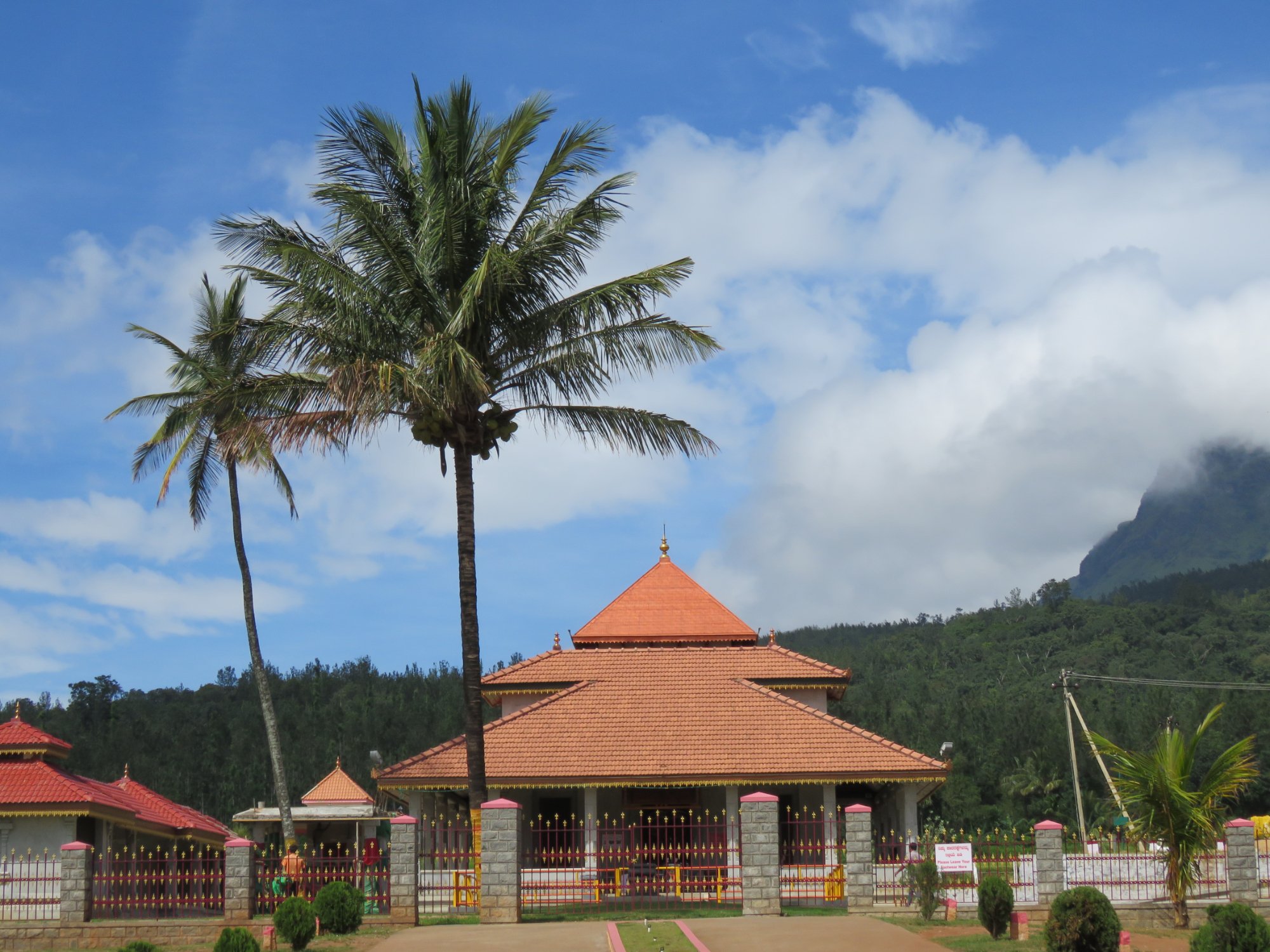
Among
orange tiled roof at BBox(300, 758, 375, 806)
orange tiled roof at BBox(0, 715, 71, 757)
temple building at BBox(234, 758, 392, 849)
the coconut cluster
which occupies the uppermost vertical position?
the coconut cluster

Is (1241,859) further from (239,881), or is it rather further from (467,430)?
(239,881)

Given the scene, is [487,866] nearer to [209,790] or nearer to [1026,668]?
[209,790]

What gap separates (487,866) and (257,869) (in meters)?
3.48

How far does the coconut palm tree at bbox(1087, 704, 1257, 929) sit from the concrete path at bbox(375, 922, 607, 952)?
778 cm

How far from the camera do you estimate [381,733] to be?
71.9 meters

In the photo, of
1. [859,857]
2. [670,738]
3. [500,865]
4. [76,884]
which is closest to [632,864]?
[500,865]

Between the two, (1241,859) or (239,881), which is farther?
(1241,859)

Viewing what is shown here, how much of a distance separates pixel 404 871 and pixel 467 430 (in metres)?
6.54

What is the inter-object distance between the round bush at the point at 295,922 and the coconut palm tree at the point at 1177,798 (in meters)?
11.0

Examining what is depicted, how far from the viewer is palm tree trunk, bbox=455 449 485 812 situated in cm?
1952

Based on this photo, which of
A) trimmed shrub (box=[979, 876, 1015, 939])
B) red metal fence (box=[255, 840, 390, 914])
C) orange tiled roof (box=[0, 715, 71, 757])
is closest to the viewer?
trimmed shrub (box=[979, 876, 1015, 939])

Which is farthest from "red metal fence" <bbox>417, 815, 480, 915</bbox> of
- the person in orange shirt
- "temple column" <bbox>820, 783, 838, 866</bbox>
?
"temple column" <bbox>820, 783, 838, 866</bbox>

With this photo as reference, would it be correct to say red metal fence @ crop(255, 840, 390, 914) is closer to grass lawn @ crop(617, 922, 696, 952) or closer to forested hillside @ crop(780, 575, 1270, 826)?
grass lawn @ crop(617, 922, 696, 952)

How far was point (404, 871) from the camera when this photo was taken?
18.4 meters
